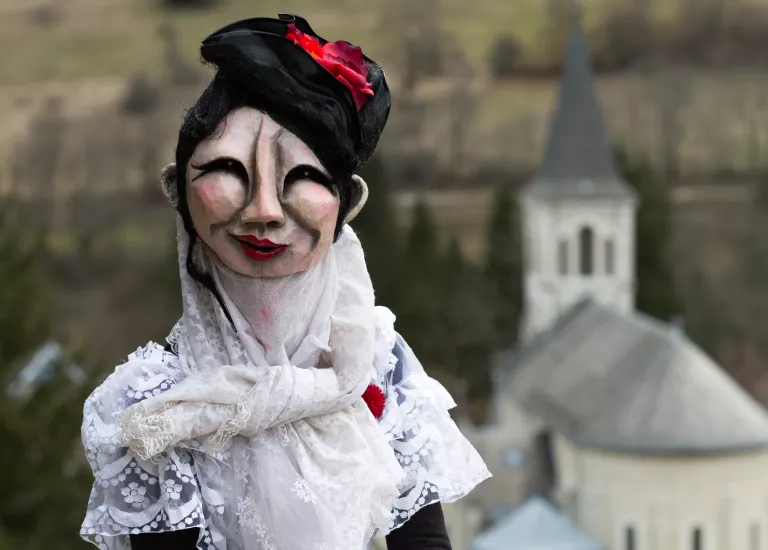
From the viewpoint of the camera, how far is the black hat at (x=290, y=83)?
109 inches

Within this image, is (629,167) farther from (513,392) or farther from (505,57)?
(513,392)

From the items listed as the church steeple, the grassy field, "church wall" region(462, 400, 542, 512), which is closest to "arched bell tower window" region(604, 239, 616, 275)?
the church steeple

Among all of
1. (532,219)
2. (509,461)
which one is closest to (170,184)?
(509,461)

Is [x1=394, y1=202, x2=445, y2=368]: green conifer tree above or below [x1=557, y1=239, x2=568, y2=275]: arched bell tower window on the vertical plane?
below

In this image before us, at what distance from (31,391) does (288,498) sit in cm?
1266

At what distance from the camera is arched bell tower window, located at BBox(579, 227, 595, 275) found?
30906 millimetres

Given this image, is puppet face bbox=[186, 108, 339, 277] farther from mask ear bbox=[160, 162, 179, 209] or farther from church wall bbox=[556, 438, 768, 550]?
church wall bbox=[556, 438, 768, 550]

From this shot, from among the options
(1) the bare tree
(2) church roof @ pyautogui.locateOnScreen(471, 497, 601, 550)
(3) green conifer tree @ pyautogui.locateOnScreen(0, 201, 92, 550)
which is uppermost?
(3) green conifer tree @ pyautogui.locateOnScreen(0, 201, 92, 550)

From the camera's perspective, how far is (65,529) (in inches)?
547

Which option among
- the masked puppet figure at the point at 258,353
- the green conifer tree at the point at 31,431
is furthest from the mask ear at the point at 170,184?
the green conifer tree at the point at 31,431

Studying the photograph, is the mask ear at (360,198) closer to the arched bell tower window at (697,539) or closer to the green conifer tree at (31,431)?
the green conifer tree at (31,431)

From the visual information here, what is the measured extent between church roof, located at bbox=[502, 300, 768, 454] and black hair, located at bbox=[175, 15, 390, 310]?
2262cm

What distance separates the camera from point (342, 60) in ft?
9.25

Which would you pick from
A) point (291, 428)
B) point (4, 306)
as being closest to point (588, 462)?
point (4, 306)
